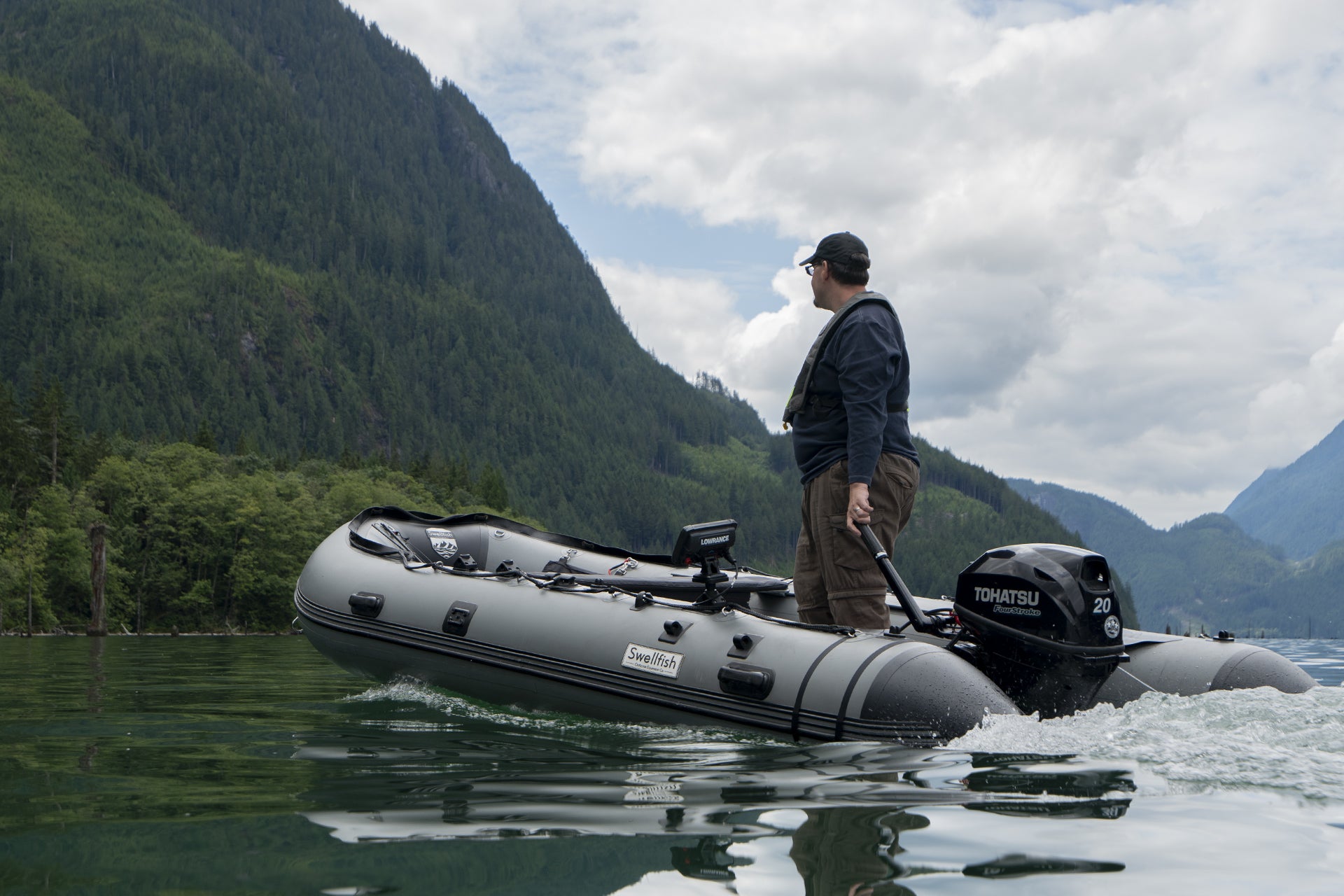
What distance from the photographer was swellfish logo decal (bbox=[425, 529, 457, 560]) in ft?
27.8

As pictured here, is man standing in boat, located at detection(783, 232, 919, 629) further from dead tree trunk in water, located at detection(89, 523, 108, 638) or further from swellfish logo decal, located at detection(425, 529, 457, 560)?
dead tree trunk in water, located at detection(89, 523, 108, 638)

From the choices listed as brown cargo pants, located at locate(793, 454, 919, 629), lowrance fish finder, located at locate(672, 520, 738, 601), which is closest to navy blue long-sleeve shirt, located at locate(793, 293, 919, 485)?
brown cargo pants, located at locate(793, 454, 919, 629)

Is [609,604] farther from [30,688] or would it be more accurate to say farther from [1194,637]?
[30,688]

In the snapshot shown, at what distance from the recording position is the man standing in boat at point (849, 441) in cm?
528

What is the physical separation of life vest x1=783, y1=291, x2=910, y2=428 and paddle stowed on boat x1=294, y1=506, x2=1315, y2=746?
0.79m

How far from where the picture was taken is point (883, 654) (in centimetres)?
476

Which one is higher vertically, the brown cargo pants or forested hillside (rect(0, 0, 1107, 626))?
forested hillside (rect(0, 0, 1107, 626))

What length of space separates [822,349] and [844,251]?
0.53m

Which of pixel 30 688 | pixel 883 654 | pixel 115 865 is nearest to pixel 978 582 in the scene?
pixel 883 654

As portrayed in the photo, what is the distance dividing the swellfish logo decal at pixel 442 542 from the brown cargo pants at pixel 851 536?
3.77m

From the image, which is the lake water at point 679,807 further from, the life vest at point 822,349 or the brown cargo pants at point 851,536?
the life vest at point 822,349

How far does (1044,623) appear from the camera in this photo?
4.85 m

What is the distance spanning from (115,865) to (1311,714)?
4.17 meters

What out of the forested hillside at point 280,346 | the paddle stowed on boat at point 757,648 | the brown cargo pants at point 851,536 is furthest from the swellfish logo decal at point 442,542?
the forested hillside at point 280,346
